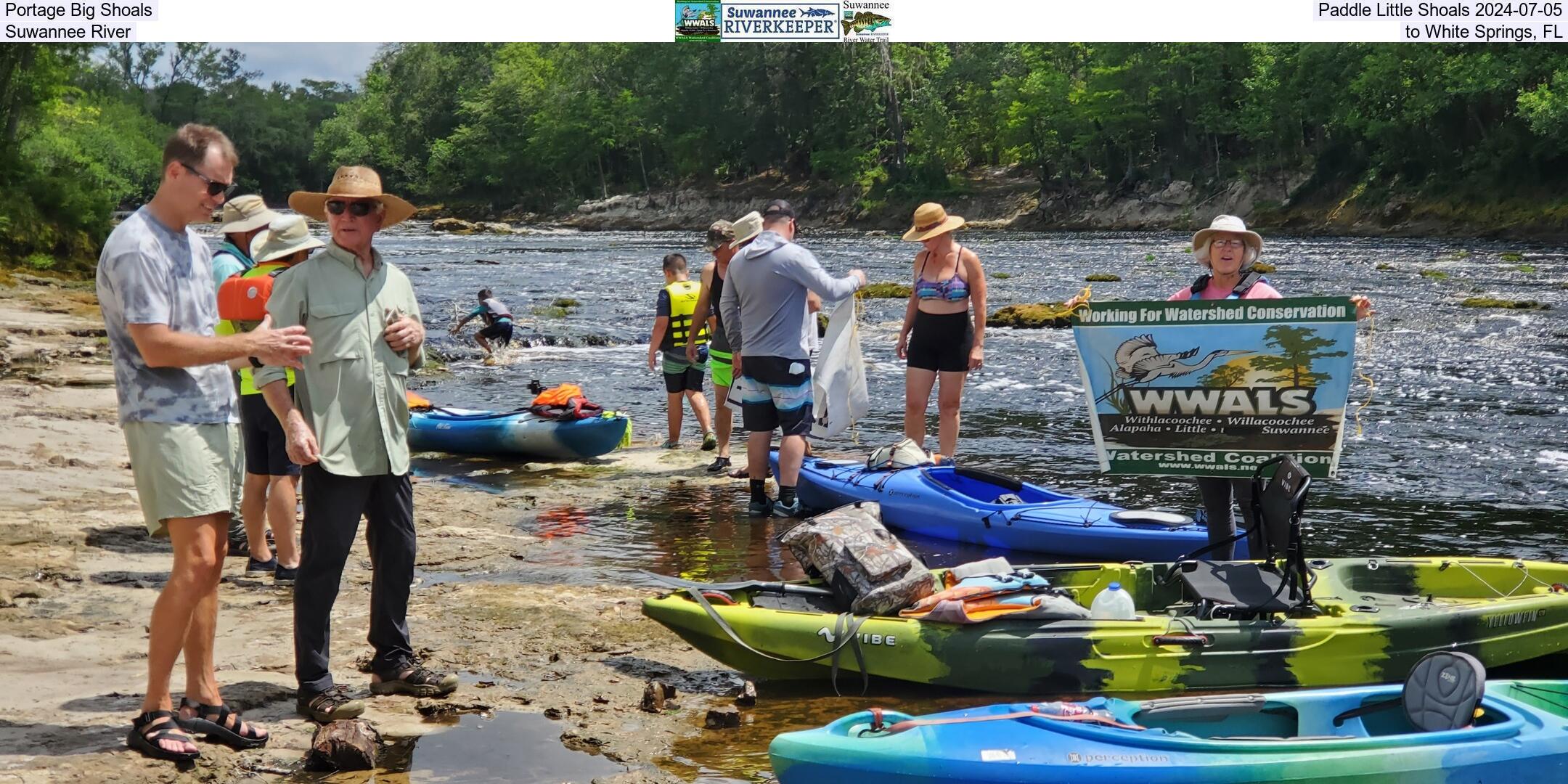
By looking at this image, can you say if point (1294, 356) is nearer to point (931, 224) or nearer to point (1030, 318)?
point (931, 224)

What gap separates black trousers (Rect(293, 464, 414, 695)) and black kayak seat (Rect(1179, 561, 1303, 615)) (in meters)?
3.06

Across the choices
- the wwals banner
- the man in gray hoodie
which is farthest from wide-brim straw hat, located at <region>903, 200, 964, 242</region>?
the wwals banner

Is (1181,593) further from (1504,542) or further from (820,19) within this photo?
(820,19)

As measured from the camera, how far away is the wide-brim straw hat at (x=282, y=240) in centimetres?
532

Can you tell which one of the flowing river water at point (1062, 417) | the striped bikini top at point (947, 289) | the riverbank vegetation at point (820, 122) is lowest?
the flowing river water at point (1062, 417)

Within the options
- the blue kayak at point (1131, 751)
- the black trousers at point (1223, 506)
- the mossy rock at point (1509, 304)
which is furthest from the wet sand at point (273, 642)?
the mossy rock at point (1509, 304)

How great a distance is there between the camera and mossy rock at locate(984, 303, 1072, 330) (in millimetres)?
21016

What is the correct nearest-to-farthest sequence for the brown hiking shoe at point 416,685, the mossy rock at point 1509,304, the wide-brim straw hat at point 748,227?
the brown hiking shoe at point 416,685, the wide-brim straw hat at point 748,227, the mossy rock at point 1509,304

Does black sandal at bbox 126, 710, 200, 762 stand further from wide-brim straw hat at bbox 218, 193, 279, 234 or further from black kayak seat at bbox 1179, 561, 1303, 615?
black kayak seat at bbox 1179, 561, 1303, 615

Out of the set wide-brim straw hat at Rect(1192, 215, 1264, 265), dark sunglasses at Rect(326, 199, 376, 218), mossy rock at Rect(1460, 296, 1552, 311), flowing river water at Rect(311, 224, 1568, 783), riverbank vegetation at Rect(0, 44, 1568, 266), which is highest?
riverbank vegetation at Rect(0, 44, 1568, 266)

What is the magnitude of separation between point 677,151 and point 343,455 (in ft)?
270

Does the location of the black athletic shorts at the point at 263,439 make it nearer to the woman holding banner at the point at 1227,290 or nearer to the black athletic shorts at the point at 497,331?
the woman holding banner at the point at 1227,290

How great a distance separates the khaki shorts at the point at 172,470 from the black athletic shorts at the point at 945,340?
17.6 feet

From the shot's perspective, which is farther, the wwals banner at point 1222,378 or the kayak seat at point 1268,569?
the wwals banner at point 1222,378
